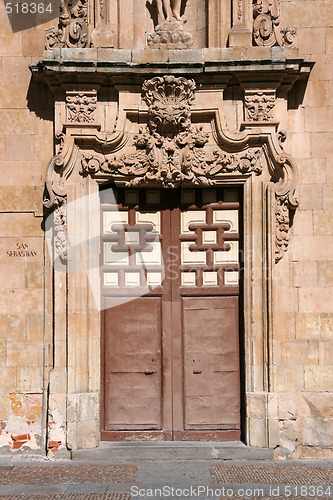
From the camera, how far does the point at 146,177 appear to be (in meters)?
7.45

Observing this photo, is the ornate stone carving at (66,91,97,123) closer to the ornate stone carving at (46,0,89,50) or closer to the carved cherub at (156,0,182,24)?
the ornate stone carving at (46,0,89,50)

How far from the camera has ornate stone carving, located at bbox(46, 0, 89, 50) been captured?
7.45m

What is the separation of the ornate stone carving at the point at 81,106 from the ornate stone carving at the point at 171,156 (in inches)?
18.2

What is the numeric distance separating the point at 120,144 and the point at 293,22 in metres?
2.71

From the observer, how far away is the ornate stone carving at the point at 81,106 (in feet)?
24.4

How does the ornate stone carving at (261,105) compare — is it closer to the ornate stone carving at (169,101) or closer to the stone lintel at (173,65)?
the stone lintel at (173,65)

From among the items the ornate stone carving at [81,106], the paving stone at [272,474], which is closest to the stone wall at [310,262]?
the paving stone at [272,474]

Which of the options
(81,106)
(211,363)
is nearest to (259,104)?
(81,106)

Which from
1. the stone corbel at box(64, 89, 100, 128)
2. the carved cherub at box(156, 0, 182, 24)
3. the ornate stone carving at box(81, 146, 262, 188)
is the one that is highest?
the carved cherub at box(156, 0, 182, 24)

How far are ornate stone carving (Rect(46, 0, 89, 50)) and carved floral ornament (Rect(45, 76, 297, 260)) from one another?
1052 millimetres

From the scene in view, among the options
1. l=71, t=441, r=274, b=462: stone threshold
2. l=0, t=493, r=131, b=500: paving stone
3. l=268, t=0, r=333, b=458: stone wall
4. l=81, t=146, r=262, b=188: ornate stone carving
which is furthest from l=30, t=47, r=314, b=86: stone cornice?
l=0, t=493, r=131, b=500: paving stone

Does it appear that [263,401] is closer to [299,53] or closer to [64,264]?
[64,264]

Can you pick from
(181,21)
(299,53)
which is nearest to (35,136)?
(181,21)

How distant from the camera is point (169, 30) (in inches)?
299
